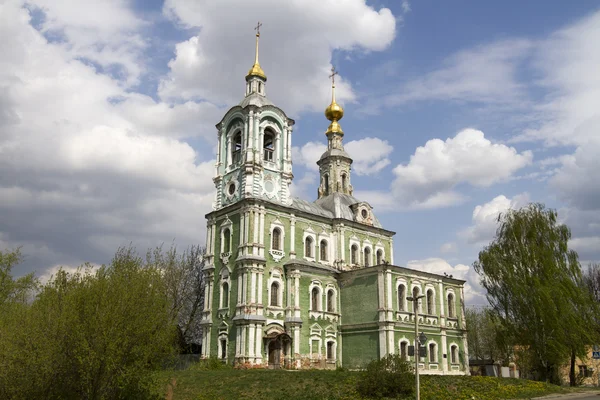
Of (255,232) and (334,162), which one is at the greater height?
(334,162)

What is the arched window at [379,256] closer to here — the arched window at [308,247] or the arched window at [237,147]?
the arched window at [308,247]

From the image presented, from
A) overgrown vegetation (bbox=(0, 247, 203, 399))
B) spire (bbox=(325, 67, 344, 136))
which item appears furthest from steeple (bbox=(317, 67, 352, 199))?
overgrown vegetation (bbox=(0, 247, 203, 399))

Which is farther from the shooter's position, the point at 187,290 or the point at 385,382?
the point at 187,290

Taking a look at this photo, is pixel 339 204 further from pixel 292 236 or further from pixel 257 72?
pixel 257 72

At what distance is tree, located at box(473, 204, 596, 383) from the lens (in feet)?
107

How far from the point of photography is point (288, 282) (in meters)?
36.2

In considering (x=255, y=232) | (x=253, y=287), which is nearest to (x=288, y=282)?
(x=253, y=287)

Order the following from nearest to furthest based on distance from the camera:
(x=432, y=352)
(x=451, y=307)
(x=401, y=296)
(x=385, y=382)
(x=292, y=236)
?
Answer: 1. (x=385, y=382)
2. (x=401, y=296)
3. (x=292, y=236)
4. (x=432, y=352)
5. (x=451, y=307)

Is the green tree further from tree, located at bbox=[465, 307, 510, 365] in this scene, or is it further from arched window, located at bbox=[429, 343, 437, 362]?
tree, located at bbox=[465, 307, 510, 365]

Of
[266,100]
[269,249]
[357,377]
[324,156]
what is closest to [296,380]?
[357,377]

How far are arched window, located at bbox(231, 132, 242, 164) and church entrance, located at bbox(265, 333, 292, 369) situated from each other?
1281 centimetres

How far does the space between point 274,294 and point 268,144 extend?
37.5ft

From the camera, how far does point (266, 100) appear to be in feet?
132

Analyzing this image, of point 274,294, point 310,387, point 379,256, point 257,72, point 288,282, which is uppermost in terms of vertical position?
point 257,72
